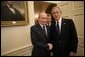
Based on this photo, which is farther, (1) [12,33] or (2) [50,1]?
(2) [50,1]

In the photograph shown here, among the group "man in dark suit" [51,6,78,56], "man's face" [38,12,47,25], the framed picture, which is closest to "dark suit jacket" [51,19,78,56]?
"man in dark suit" [51,6,78,56]

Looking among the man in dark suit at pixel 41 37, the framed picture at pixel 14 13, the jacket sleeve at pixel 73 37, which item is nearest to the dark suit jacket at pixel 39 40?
the man in dark suit at pixel 41 37

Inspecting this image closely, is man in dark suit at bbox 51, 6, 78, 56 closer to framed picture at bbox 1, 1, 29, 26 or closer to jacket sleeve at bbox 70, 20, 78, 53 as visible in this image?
jacket sleeve at bbox 70, 20, 78, 53

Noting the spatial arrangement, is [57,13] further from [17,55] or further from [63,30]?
[17,55]

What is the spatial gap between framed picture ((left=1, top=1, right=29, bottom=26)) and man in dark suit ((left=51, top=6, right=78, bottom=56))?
48cm

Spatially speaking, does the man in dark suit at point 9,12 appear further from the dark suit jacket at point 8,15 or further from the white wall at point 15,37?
the white wall at point 15,37

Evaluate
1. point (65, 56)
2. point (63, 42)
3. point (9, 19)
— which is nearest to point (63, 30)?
point (63, 42)

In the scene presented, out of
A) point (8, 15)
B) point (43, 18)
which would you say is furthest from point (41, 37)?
point (8, 15)

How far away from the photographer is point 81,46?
1944 mm

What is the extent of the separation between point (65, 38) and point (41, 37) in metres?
0.19

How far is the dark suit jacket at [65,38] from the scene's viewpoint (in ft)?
3.50

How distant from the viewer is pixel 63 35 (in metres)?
1.07

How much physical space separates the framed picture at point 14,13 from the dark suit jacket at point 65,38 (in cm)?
48

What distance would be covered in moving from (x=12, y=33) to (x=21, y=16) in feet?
0.70
